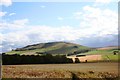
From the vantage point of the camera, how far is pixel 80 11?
1011cm

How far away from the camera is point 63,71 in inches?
396

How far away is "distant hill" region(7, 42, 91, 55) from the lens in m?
10.1

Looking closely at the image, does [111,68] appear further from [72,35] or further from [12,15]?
[12,15]

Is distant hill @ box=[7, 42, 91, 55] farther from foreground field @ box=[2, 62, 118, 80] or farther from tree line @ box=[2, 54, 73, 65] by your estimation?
foreground field @ box=[2, 62, 118, 80]

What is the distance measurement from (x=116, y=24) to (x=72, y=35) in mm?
975

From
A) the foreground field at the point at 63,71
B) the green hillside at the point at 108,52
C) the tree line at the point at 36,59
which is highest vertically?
the green hillside at the point at 108,52

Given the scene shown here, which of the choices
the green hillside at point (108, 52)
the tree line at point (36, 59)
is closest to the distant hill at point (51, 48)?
the tree line at point (36, 59)

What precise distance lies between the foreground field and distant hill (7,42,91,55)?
317 millimetres

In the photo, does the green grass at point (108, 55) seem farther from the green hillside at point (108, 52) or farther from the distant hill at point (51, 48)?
the distant hill at point (51, 48)

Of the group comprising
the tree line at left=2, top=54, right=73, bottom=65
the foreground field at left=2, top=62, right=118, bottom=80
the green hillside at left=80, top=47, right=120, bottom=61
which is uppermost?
the green hillside at left=80, top=47, right=120, bottom=61

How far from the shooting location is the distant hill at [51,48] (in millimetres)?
10094

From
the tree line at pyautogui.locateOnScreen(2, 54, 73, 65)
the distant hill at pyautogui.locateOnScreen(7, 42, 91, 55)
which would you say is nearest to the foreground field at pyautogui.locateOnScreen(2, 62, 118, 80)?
the tree line at pyautogui.locateOnScreen(2, 54, 73, 65)

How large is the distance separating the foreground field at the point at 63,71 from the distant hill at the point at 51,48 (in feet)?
1.04

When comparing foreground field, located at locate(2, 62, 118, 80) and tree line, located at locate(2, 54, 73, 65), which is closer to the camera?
foreground field, located at locate(2, 62, 118, 80)
